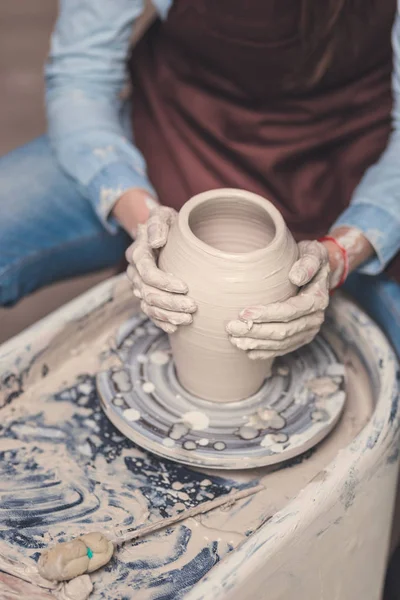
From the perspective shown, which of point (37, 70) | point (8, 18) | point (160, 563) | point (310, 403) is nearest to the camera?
point (160, 563)

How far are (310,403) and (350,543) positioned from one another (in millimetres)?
249

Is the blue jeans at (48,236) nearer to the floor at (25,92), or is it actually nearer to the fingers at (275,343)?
the fingers at (275,343)

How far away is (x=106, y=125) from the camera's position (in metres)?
1.59

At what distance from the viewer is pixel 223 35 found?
1.42 metres

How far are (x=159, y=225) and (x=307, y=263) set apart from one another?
237 mm

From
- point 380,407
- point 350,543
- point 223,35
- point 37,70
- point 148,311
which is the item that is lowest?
point 37,70

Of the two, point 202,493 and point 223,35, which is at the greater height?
point 223,35

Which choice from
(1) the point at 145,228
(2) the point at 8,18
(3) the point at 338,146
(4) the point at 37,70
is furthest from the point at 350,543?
(2) the point at 8,18

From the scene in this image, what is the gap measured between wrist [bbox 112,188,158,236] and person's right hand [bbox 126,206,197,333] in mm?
193

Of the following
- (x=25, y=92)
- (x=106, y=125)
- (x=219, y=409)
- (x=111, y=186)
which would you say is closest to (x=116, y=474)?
(x=219, y=409)

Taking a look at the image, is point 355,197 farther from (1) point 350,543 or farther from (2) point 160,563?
(2) point 160,563

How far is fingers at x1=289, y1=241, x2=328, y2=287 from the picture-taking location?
Answer: 3.74 ft

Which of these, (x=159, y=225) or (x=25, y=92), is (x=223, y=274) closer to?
(x=159, y=225)

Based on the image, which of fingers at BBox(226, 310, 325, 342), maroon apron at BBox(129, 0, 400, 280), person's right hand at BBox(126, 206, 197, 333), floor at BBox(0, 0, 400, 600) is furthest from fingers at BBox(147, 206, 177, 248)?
floor at BBox(0, 0, 400, 600)
